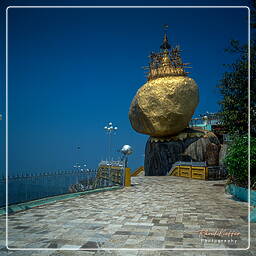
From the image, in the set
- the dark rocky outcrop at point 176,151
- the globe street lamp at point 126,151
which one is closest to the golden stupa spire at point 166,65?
the dark rocky outcrop at point 176,151

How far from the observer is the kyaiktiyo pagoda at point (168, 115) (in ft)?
61.5

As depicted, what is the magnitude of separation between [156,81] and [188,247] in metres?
16.5

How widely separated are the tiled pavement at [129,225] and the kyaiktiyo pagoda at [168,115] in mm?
10953

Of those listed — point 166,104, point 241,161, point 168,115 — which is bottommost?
point 241,161

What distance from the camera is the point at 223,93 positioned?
10328 mm

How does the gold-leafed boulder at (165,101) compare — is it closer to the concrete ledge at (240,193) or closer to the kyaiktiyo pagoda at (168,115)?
the kyaiktiyo pagoda at (168,115)

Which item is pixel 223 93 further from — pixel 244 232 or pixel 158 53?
pixel 158 53

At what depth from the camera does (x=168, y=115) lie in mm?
18750

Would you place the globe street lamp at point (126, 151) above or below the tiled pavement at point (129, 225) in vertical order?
above

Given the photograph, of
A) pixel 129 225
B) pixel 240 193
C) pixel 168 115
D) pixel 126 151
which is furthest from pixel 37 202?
pixel 168 115

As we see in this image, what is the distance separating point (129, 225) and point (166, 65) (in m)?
17.0

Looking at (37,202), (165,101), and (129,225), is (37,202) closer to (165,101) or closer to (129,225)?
(129,225)

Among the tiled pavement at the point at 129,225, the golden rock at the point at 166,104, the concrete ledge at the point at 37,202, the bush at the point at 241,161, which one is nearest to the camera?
the tiled pavement at the point at 129,225

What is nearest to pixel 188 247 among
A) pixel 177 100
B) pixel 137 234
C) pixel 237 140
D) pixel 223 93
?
pixel 137 234
